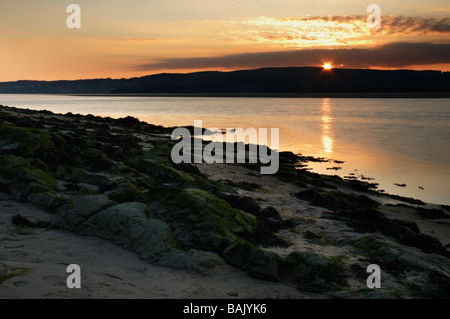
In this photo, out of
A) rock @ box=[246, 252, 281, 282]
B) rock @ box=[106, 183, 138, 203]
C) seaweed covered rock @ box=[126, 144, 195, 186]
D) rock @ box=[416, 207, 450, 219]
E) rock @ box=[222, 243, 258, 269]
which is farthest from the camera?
rock @ box=[416, 207, 450, 219]

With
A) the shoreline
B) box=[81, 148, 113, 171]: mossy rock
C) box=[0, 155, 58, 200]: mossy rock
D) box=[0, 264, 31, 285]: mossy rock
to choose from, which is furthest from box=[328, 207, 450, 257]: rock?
box=[0, 155, 58, 200]: mossy rock

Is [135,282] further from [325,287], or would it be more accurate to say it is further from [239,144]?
[239,144]

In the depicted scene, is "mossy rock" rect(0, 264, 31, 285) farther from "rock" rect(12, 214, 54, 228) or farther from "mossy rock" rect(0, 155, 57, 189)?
"mossy rock" rect(0, 155, 57, 189)

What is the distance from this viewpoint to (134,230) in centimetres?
1018

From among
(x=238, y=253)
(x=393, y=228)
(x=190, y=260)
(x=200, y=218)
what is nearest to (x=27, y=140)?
(x=200, y=218)

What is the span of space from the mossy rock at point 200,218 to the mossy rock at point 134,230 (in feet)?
1.76

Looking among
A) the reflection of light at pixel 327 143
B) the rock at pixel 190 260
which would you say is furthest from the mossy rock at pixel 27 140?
the reflection of light at pixel 327 143

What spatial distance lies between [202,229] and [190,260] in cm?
142

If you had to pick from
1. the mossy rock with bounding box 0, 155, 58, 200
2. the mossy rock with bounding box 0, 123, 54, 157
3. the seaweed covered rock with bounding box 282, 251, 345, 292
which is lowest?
the seaweed covered rock with bounding box 282, 251, 345, 292

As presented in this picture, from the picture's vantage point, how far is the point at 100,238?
10.2m

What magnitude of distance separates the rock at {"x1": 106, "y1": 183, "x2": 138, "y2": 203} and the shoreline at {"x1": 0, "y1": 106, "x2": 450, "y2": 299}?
40 millimetres

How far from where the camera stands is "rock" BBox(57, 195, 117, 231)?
1069 cm

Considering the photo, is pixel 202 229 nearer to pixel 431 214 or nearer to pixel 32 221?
pixel 32 221
